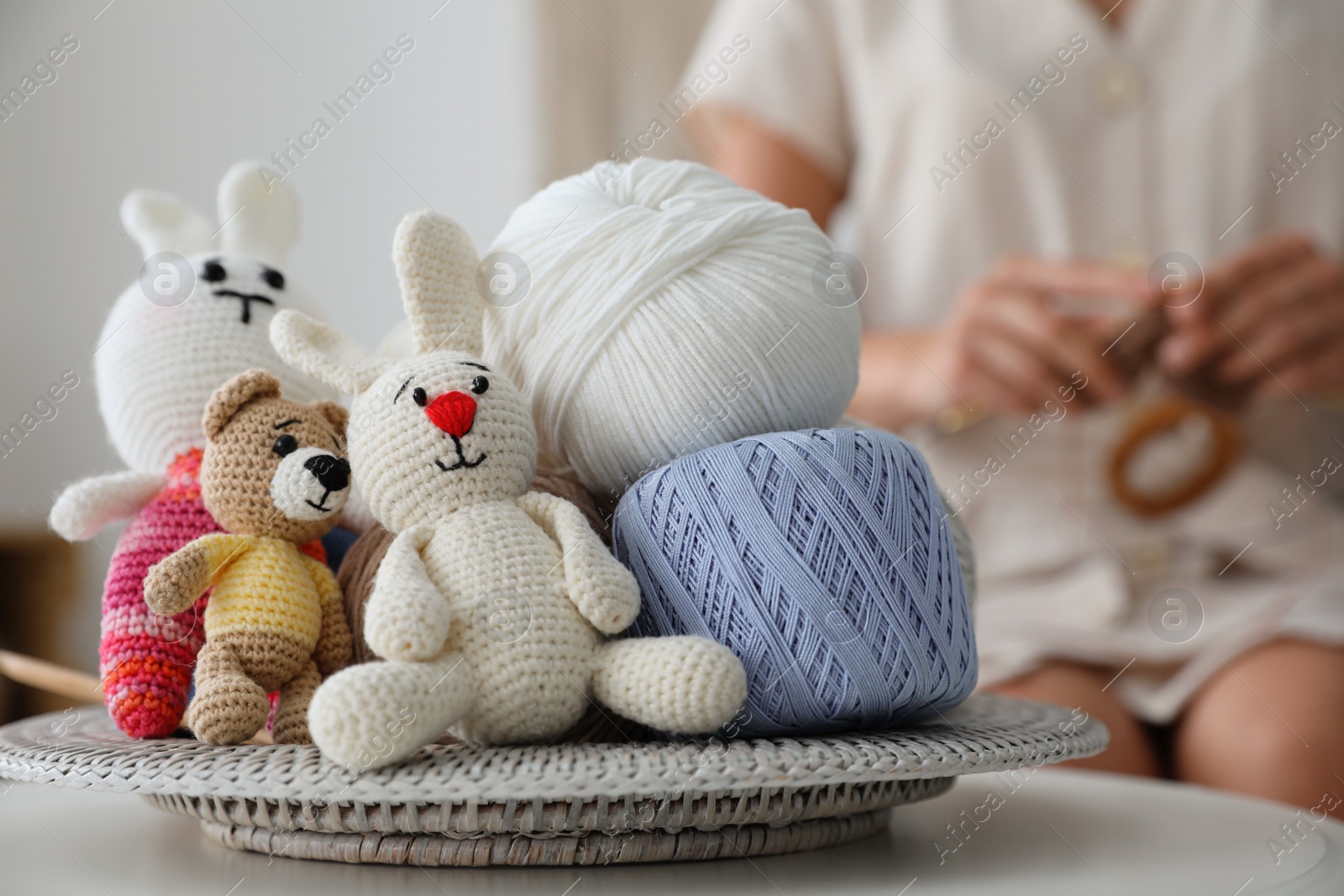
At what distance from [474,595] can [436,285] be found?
0.14 meters

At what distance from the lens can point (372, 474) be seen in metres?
0.42

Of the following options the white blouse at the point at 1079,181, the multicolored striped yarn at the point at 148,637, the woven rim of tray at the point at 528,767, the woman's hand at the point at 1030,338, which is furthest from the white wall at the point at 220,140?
the woven rim of tray at the point at 528,767

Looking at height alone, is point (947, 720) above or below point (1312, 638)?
above

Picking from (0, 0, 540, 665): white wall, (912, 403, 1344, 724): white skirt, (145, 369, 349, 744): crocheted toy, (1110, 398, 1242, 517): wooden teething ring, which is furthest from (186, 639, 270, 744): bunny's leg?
(0, 0, 540, 665): white wall

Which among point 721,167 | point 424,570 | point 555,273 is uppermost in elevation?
point 721,167

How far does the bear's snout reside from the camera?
417 millimetres

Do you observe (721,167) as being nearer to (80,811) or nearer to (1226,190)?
(1226,190)

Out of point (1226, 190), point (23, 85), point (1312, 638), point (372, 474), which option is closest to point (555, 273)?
point (372, 474)

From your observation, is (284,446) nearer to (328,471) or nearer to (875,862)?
(328,471)

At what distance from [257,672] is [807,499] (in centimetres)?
22

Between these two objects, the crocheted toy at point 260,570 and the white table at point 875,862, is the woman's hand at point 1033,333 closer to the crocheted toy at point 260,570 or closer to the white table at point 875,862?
the white table at point 875,862

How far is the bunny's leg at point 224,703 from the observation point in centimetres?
39

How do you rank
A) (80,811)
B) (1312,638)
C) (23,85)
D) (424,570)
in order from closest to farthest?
(424,570) → (80,811) → (1312,638) → (23,85)

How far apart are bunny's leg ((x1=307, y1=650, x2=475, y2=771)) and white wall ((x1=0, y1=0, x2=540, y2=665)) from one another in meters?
1.22
